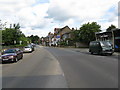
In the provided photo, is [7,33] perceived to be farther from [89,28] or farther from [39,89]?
[39,89]

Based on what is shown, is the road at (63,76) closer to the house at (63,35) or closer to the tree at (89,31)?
the tree at (89,31)

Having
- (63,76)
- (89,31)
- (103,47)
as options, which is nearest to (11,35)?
(89,31)

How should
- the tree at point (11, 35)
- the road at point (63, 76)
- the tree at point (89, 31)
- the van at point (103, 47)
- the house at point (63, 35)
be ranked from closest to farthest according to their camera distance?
the road at point (63, 76) < the van at point (103, 47) < the tree at point (11, 35) < the tree at point (89, 31) < the house at point (63, 35)

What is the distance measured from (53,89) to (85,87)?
1.21m

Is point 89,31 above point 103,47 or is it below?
above

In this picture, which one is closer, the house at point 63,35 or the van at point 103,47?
the van at point 103,47

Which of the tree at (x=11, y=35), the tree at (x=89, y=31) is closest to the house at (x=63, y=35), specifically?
the tree at (x=89, y=31)

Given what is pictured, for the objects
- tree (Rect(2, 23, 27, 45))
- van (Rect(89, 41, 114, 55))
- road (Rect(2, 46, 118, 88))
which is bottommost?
road (Rect(2, 46, 118, 88))

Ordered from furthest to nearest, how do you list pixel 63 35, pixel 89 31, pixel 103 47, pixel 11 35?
pixel 63 35 → pixel 89 31 → pixel 11 35 → pixel 103 47

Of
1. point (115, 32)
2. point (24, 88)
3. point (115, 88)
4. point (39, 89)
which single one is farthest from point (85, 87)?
point (115, 32)

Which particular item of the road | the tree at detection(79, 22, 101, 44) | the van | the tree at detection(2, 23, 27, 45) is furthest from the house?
the road

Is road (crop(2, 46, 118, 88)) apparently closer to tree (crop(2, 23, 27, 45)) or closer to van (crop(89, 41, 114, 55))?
van (crop(89, 41, 114, 55))

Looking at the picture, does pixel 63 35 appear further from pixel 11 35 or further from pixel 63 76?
pixel 63 76

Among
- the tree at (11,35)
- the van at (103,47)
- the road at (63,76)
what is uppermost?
the tree at (11,35)
